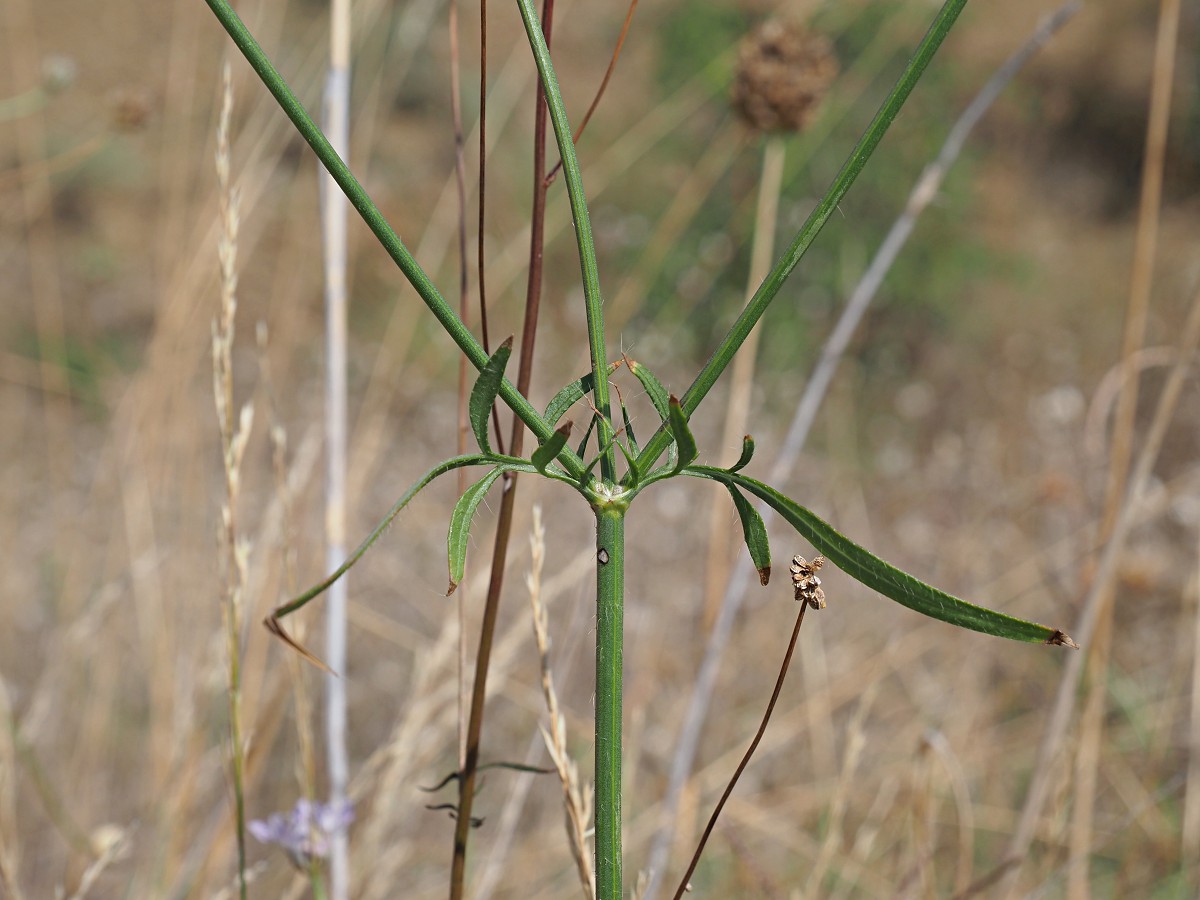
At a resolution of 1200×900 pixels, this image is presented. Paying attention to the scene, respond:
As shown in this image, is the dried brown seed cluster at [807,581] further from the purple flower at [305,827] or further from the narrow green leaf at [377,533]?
the purple flower at [305,827]

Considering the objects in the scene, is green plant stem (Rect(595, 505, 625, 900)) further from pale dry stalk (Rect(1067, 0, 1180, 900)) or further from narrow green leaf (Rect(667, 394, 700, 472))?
pale dry stalk (Rect(1067, 0, 1180, 900))

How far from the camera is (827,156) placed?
8.98 feet

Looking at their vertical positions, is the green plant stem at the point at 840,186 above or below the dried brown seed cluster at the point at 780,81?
below

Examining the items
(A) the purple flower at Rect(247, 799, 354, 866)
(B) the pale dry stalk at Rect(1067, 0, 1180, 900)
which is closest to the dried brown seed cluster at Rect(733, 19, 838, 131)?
(B) the pale dry stalk at Rect(1067, 0, 1180, 900)

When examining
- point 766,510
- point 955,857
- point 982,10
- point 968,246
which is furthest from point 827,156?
point 766,510

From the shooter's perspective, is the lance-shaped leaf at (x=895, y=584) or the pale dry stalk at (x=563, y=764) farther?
the pale dry stalk at (x=563, y=764)

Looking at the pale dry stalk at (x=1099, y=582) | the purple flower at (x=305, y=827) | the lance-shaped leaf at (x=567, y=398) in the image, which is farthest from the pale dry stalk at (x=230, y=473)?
the pale dry stalk at (x=1099, y=582)

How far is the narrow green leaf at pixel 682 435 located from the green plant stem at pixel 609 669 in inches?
0.9

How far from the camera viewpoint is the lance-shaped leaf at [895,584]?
17cm

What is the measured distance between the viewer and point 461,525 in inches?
7.9

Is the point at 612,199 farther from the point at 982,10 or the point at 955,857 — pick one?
the point at 955,857

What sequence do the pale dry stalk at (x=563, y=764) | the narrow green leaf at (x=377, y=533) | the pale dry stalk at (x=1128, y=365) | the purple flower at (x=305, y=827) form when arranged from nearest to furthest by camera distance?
1. the narrow green leaf at (x=377, y=533)
2. the pale dry stalk at (x=563, y=764)
3. the purple flower at (x=305, y=827)
4. the pale dry stalk at (x=1128, y=365)

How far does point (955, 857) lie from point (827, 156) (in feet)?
6.38

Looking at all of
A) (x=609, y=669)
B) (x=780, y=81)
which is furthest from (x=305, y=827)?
(x=780, y=81)
